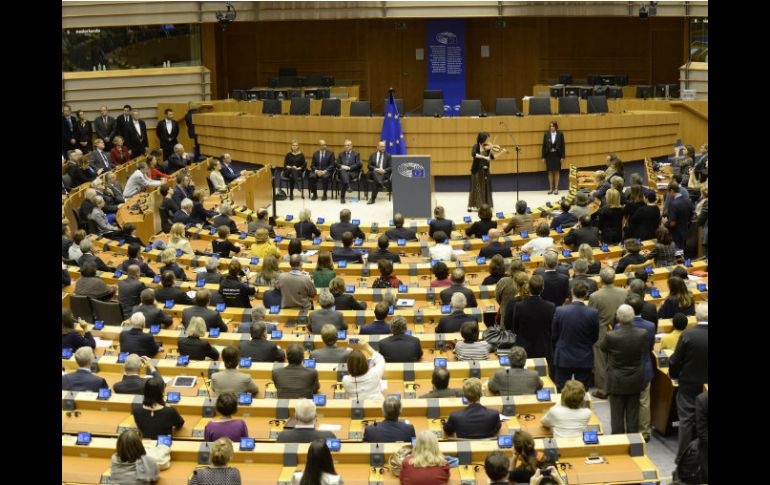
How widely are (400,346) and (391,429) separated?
178cm

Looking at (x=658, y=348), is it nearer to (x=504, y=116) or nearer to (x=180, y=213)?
(x=180, y=213)

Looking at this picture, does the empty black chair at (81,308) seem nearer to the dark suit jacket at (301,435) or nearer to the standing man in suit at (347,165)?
the dark suit jacket at (301,435)

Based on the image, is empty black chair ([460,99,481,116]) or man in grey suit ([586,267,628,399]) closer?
man in grey suit ([586,267,628,399])

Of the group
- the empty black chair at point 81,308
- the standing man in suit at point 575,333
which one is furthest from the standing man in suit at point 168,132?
the standing man in suit at point 575,333

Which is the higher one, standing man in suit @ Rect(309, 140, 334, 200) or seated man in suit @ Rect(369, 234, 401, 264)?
standing man in suit @ Rect(309, 140, 334, 200)

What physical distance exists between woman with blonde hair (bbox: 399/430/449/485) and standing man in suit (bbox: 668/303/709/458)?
2462 mm

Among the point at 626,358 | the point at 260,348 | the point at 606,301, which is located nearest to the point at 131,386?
Result: the point at 260,348

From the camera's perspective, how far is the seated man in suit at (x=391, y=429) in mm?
6723

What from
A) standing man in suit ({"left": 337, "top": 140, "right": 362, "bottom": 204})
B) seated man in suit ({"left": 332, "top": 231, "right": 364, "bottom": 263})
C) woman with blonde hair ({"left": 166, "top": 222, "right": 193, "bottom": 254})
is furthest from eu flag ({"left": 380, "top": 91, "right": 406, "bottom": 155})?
seated man in suit ({"left": 332, "top": 231, "right": 364, "bottom": 263})

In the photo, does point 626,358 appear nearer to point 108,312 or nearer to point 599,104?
point 108,312

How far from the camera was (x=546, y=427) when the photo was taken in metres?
7.07

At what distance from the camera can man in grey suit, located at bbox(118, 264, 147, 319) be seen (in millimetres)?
10664

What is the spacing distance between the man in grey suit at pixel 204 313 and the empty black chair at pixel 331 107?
11389 millimetres

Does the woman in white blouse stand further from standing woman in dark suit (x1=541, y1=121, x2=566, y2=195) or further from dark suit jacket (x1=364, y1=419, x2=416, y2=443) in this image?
standing woman in dark suit (x1=541, y1=121, x2=566, y2=195)
